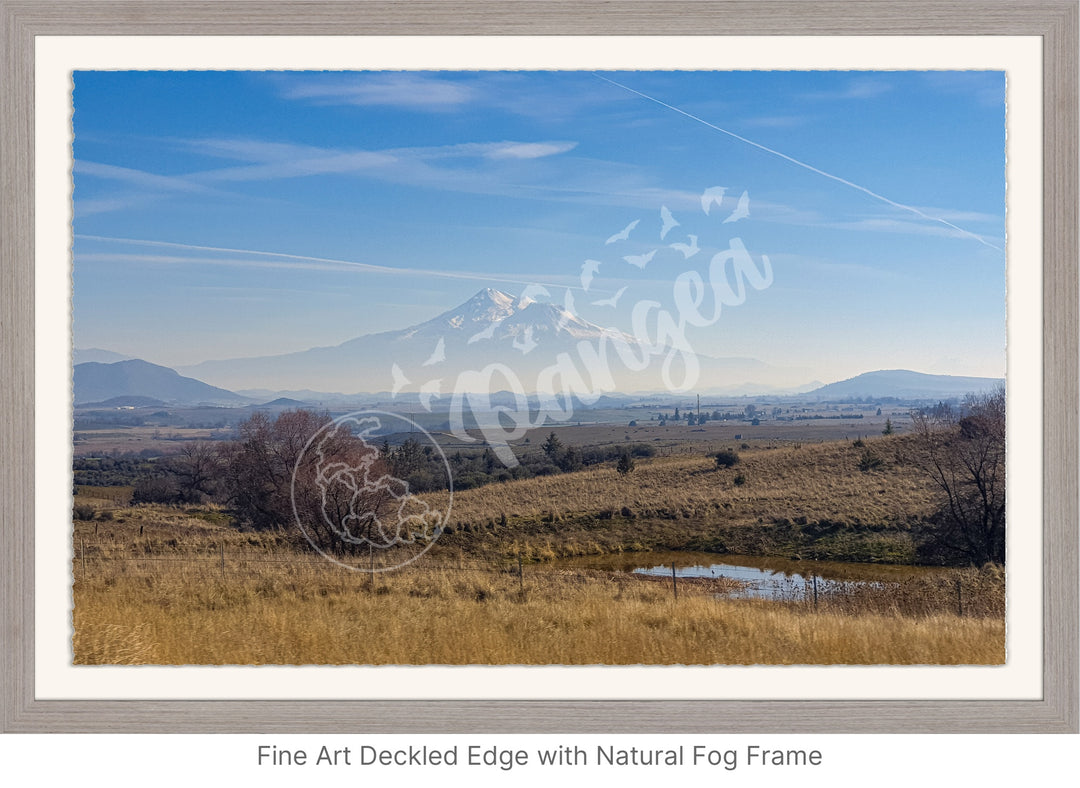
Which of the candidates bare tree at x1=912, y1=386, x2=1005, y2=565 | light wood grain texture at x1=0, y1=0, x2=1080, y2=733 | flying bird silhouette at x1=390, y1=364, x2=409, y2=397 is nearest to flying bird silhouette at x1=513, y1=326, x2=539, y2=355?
flying bird silhouette at x1=390, y1=364, x2=409, y2=397

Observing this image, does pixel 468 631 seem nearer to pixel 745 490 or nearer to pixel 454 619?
pixel 454 619

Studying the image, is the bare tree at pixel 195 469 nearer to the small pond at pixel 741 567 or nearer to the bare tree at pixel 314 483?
the bare tree at pixel 314 483

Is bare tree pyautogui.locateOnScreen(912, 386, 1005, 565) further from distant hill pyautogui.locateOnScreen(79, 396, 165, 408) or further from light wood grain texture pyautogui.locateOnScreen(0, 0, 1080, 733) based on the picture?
distant hill pyautogui.locateOnScreen(79, 396, 165, 408)

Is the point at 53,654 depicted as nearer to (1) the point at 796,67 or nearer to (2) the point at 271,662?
(2) the point at 271,662

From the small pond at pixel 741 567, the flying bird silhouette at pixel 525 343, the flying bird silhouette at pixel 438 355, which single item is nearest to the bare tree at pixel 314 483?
the flying bird silhouette at pixel 438 355

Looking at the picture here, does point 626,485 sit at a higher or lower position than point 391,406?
lower

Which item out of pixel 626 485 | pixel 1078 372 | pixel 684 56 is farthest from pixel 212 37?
pixel 626 485

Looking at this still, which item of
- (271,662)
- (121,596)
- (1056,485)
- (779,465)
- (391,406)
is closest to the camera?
(1056,485)
